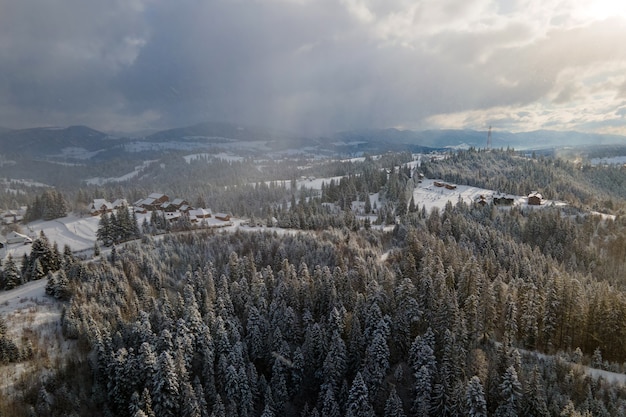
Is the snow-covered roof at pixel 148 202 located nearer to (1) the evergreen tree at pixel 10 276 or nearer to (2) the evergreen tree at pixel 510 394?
(1) the evergreen tree at pixel 10 276

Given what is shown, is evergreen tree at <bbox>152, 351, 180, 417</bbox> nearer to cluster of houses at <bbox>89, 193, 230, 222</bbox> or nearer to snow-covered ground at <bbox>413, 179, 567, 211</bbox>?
cluster of houses at <bbox>89, 193, 230, 222</bbox>

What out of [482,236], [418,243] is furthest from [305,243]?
[482,236]

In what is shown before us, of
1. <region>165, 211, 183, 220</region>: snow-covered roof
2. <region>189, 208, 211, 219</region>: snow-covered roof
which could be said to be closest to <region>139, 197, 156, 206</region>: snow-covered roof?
<region>165, 211, 183, 220</region>: snow-covered roof

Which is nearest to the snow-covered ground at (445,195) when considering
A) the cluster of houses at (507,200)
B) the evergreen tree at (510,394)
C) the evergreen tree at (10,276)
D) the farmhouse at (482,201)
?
the cluster of houses at (507,200)

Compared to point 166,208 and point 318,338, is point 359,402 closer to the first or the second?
point 318,338

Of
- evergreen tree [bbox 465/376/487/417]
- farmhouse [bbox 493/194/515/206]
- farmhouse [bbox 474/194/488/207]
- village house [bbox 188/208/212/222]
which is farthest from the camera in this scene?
farmhouse [bbox 493/194/515/206]

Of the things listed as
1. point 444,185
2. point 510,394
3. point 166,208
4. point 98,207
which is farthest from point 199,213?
point 444,185
